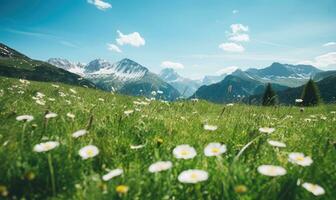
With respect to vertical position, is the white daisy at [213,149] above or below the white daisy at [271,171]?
above

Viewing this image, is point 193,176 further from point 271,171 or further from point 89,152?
point 89,152

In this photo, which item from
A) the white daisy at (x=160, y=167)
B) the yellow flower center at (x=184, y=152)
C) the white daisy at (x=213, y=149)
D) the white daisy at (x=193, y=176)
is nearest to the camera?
the white daisy at (x=193, y=176)

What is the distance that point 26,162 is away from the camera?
2.81m

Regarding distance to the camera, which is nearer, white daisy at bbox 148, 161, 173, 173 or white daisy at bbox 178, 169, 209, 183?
white daisy at bbox 178, 169, 209, 183

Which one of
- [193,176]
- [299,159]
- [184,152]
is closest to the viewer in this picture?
[193,176]

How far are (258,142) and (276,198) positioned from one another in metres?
1.51

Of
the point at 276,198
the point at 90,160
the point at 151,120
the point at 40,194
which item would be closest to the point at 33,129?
the point at 90,160

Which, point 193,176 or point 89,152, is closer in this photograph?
point 193,176

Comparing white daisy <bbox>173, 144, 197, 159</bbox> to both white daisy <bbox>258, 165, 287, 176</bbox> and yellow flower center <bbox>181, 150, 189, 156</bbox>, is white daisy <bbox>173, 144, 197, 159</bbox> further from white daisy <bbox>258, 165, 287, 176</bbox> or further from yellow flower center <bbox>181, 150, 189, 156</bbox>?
white daisy <bbox>258, 165, 287, 176</bbox>

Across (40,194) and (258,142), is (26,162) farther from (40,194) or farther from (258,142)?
(258,142)

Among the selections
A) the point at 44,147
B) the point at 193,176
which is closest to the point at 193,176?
the point at 193,176

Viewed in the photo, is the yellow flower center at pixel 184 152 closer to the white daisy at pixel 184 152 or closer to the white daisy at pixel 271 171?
the white daisy at pixel 184 152

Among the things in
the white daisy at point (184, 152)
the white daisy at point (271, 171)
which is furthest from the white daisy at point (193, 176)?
the white daisy at point (271, 171)

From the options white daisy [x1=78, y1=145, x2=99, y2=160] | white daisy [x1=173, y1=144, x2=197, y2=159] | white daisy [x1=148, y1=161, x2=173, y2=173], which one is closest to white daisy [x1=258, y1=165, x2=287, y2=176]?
white daisy [x1=173, y1=144, x2=197, y2=159]
